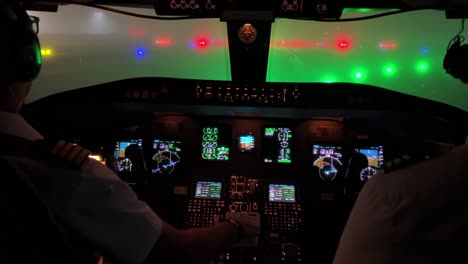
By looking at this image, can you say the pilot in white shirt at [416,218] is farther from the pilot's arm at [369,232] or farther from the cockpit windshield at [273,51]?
the cockpit windshield at [273,51]

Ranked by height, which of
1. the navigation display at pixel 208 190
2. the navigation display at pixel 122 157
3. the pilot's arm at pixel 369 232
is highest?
the pilot's arm at pixel 369 232

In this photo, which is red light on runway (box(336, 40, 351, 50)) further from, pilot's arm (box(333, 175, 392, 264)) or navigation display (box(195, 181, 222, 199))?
pilot's arm (box(333, 175, 392, 264))

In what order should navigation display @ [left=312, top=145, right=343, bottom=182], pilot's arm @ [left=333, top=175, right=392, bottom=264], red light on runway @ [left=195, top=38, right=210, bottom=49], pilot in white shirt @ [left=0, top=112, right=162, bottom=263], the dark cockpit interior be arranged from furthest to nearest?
1. red light on runway @ [left=195, top=38, right=210, bottom=49]
2. navigation display @ [left=312, top=145, right=343, bottom=182]
3. the dark cockpit interior
4. pilot's arm @ [left=333, top=175, right=392, bottom=264]
5. pilot in white shirt @ [left=0, top=112, right=162, bottom=263]

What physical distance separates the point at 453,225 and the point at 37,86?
3005 mm

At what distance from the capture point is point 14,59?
937mm

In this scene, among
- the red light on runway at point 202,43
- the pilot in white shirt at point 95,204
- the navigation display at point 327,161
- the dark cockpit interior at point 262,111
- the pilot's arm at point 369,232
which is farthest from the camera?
the red light on runway at point 202,43

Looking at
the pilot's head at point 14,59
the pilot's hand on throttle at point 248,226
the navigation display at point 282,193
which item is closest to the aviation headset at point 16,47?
the pilot's head at point 14,59

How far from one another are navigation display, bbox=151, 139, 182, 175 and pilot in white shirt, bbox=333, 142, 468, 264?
1764 millimetres

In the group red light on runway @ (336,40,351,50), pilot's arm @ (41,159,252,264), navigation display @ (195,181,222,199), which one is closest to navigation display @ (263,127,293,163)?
navigation display @ (195,181,222,199)

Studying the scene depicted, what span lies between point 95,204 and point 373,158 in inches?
86.7

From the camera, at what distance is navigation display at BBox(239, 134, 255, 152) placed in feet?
8.96

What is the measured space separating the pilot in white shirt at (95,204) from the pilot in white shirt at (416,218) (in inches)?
20.3

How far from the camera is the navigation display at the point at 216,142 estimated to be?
2727 millimetres

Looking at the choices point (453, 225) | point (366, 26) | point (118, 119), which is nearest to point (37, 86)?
point (118, 119)
